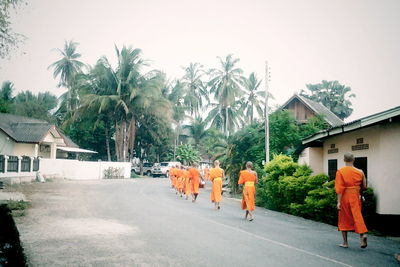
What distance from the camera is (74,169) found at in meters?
30.7

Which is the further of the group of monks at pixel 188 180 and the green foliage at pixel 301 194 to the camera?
the group of monks at pixel 188 180

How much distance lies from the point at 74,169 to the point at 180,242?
2567 cm

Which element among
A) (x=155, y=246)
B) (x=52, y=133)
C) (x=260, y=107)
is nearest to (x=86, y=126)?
(x=52, y=133)

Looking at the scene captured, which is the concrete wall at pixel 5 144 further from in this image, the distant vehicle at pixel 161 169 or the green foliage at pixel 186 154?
the green foliage at pixel 186 154

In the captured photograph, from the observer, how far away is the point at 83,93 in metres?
38.2

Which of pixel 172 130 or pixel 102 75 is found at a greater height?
pixel 102 75

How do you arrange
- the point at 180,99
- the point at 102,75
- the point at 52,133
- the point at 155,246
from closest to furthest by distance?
the point at 155,246 → the point at 52,133 → the point at 102,75 → the point at 180,99

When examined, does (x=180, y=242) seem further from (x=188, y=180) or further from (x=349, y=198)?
(x=188, y=180)

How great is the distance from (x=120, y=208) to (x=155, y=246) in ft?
19.7

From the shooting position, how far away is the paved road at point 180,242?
5.83m

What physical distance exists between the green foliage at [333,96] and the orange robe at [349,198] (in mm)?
44868

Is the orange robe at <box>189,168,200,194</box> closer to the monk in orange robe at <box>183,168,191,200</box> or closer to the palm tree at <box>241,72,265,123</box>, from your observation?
the monk in orange robe at <box>183,168,191,200</box>

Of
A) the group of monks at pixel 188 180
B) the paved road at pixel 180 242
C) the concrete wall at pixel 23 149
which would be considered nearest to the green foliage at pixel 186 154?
the concrete wall at pixel 23 149

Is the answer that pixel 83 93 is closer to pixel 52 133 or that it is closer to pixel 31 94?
pixel 52 133
